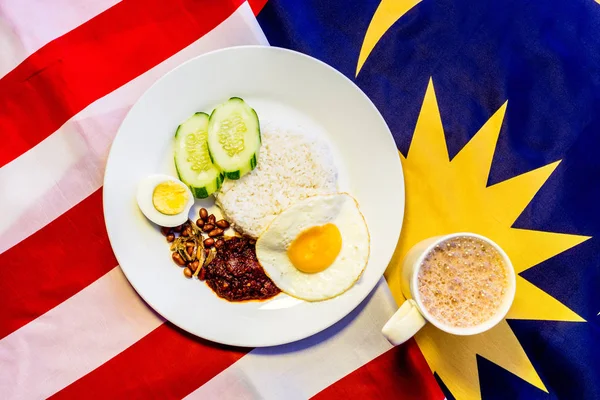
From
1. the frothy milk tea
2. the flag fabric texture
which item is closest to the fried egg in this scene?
the flag fabric texture

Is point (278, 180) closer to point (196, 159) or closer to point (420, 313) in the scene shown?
point (196, 159)

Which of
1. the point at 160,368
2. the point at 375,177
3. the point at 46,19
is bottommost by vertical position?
the point at 160,368

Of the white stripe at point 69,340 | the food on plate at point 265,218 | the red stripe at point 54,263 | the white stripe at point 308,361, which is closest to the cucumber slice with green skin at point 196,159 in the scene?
the food on plate at point 265,218

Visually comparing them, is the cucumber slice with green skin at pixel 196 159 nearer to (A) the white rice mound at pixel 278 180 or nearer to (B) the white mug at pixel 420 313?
(A) the white rice mound at pixel 278 180

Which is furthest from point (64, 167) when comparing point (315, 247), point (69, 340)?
point (315, 247)

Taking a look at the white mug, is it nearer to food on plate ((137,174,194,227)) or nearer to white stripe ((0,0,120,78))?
food on plate ((137,174,194,227))
